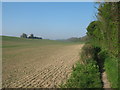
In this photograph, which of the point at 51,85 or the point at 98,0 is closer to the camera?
the point at 51,85

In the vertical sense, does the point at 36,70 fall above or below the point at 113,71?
below

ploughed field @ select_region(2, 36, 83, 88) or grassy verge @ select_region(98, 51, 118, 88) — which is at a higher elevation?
grassy verge @ select_region(98, 51, 118, 88)

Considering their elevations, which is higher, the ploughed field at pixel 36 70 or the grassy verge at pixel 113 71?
the grassy verge at pixel 113 71

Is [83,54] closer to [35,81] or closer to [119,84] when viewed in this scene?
[35,81]

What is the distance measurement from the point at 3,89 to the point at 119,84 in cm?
446

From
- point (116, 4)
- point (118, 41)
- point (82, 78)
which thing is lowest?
point (82, 78)

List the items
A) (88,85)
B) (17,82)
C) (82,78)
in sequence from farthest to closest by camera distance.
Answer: (17,82), (82,78), (88,85)

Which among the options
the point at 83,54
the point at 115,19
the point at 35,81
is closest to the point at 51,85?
the point at 35,81

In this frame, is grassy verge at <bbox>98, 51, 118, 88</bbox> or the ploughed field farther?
the ploughed field

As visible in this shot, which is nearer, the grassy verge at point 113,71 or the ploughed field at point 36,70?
the grassy verge at point 113,71

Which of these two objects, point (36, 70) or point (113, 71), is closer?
point (113, 71)

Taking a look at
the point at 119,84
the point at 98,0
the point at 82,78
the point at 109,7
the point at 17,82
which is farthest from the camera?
the point at 98,0

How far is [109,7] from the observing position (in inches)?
317

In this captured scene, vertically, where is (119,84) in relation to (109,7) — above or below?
below
